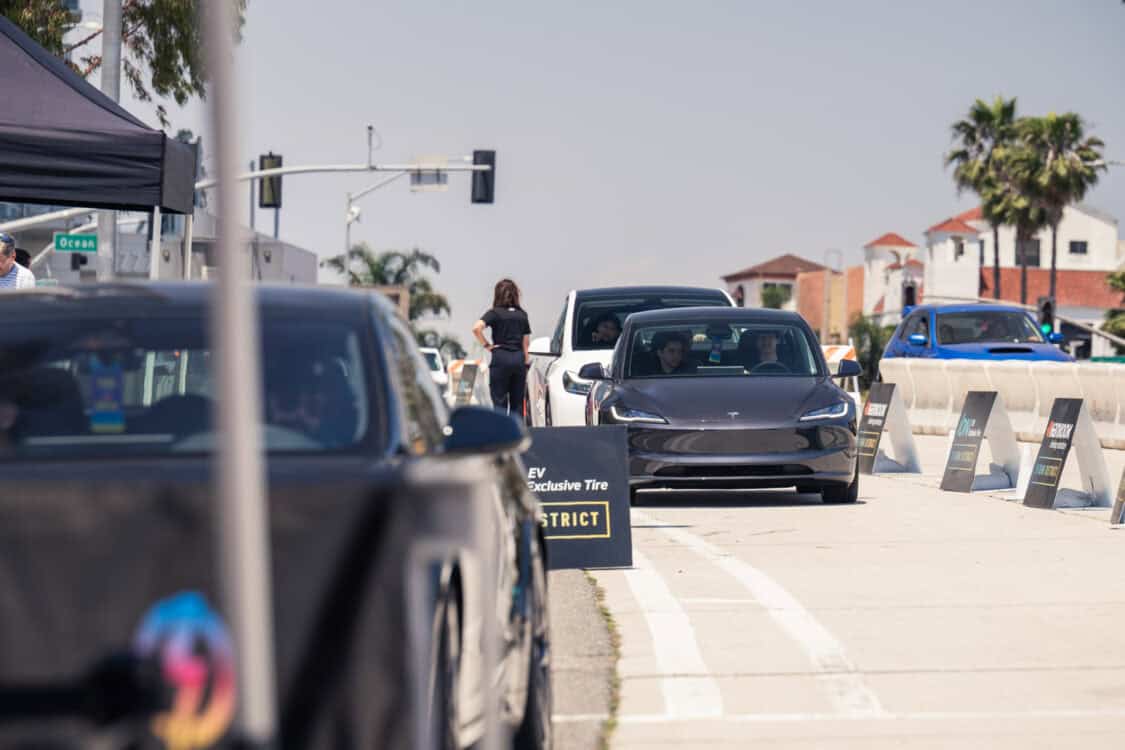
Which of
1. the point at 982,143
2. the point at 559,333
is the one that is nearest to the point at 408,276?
the point at 982,143

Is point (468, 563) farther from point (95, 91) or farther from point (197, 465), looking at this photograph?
point (95, 91)

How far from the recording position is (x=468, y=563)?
12.6ft

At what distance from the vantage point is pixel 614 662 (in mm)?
7453

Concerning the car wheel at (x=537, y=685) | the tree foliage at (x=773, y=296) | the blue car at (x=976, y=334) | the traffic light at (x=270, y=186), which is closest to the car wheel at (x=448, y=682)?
the car wheel at (x=537, y=685)

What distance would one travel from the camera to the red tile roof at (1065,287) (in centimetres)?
11556

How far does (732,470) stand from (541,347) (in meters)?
5.45

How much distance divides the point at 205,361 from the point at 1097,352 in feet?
378

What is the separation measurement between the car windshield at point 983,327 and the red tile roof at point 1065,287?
86675 mm

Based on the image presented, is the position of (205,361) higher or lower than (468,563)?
higher

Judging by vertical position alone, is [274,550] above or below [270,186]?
below

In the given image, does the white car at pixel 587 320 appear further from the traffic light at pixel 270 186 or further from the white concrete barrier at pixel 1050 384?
the traffic light at pixel 270 186

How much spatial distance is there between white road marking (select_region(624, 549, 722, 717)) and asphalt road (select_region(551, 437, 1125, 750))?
0.01 meters

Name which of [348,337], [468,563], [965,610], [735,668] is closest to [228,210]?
[468,563]

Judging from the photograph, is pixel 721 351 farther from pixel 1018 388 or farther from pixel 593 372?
pixel 1018 388
